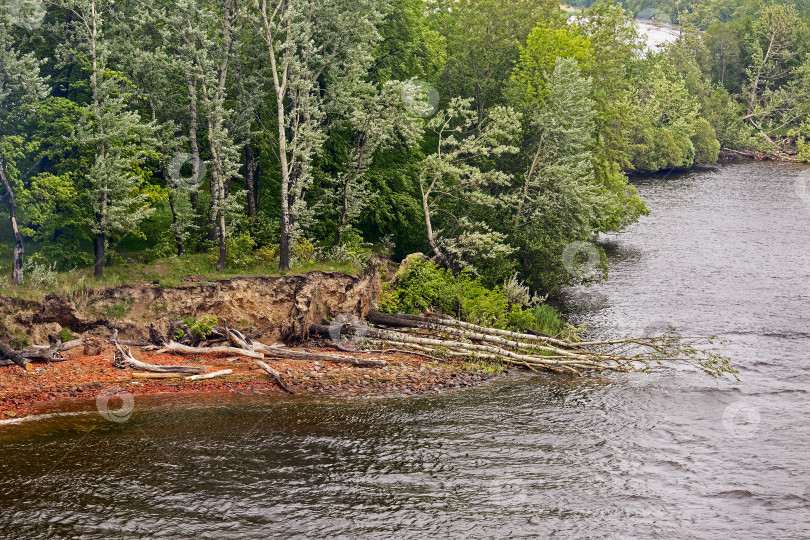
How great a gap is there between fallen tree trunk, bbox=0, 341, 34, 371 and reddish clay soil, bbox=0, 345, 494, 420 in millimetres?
193

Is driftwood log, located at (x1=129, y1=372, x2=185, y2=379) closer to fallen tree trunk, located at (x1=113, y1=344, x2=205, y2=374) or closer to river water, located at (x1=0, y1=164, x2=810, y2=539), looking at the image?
fallen tree trunk, located at (x1=113, y1=344, x2=205, y2=374)

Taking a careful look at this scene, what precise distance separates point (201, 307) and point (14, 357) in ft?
21.3

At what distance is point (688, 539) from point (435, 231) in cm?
2297

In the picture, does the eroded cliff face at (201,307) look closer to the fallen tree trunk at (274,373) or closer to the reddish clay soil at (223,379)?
the reddish clay soil at (223,379)

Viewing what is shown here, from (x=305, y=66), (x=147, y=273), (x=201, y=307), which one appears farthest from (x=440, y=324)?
(x=305, y=66)

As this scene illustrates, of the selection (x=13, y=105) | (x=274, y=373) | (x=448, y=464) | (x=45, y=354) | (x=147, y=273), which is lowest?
(x=448, y=464)

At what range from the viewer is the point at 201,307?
89.0ft

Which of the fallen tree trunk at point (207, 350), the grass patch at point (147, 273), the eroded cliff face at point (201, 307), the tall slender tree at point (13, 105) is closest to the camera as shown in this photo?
the eroded cliff face at point (201, 307)

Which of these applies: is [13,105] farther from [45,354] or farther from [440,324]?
[440,324]

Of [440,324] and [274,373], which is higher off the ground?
[440,324]

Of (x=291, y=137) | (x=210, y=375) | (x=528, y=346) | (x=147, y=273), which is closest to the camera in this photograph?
(x=210, y=375)

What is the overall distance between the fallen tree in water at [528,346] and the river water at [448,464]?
3.35 ft

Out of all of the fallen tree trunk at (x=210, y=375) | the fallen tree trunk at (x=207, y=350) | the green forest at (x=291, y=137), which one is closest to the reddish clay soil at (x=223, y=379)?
the fallen tree trunk at (x=210, y=375)

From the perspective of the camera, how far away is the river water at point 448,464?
54.5 ft
